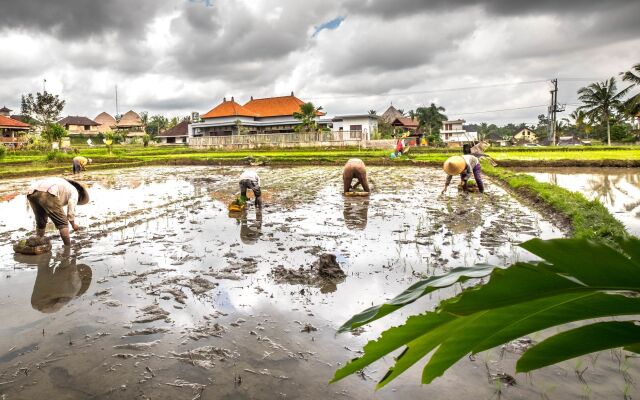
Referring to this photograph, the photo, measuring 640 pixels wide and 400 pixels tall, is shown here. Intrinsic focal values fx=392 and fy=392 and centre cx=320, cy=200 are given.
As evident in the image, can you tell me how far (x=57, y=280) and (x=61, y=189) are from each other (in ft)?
6.37

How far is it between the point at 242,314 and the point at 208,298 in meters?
0.60

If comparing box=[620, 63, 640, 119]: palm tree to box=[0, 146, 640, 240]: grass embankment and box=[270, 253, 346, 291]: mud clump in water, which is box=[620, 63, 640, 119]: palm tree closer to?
box=[0, 146, 640, 240]: grass embankment

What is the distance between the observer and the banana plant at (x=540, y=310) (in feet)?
1.54

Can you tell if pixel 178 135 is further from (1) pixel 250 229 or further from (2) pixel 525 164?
(1) pixel 250 229

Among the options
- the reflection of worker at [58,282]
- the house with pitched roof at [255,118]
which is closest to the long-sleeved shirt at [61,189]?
the reflection of worker at [58,282]

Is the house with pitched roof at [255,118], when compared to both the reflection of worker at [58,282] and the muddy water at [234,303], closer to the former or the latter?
the muddy water at [234,303]

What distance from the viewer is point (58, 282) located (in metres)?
4.98

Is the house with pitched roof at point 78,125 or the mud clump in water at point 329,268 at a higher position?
the house with pitched roof at point 78,125

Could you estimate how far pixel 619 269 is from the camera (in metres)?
0.46

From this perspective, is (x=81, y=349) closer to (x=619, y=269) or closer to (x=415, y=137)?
(x=619, y=269)

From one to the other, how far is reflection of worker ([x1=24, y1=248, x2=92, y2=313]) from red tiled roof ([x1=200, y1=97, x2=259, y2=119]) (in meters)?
36.1

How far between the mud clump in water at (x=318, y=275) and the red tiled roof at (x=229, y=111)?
37.2 meters

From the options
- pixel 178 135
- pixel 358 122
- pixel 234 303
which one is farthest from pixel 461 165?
pixel 178 135

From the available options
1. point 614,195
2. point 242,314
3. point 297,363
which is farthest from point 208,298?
point 614,195
